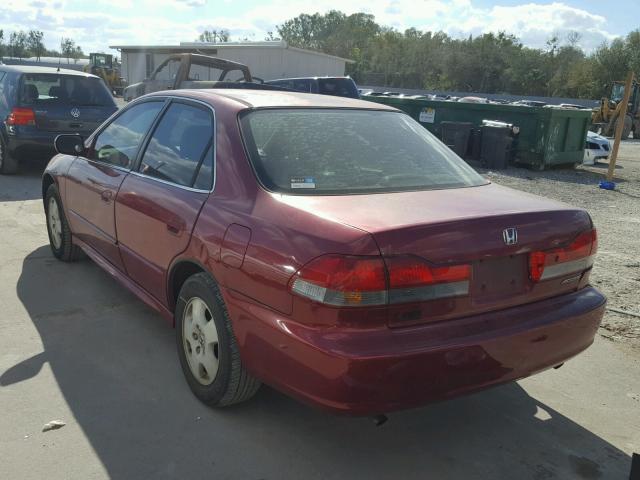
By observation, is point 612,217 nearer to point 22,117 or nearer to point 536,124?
point 536,124

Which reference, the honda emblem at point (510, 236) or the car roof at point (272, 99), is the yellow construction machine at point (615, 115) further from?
the honda emblem at point (510, 236)

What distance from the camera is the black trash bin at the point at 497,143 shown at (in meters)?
Result: 13.9

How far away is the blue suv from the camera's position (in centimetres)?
906

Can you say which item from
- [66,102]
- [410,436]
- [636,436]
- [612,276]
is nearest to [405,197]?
[410,436]

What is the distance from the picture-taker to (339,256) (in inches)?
93.4

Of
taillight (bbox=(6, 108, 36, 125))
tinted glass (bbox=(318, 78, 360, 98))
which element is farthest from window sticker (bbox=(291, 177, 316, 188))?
tinted glass (bbox=(318, 78, 360, 98))

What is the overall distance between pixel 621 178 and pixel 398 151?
42.4 ft

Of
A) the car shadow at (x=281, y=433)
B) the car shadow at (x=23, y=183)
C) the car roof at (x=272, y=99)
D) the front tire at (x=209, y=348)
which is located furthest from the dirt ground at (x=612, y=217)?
the car shadow at (x=23, y=183)

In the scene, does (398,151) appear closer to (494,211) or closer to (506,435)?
(494,211)

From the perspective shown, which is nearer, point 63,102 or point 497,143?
point 63,102

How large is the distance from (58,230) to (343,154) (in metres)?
3.35

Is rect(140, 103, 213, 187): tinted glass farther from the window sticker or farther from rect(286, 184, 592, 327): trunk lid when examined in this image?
rect(286, 184, 592, 327): trunk lid

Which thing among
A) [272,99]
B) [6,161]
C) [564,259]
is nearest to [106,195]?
[272,99]

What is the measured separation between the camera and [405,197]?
9.48ft
